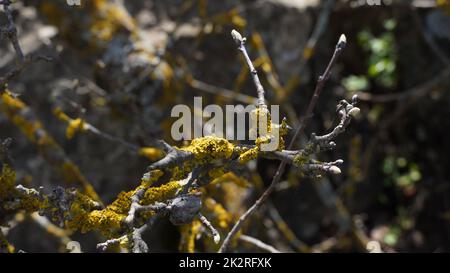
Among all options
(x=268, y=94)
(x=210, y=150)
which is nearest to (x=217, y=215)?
(x=210, y=150)

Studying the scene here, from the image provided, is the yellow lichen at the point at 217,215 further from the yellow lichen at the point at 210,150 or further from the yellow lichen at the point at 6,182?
the yellow lichen at the point at 6,182

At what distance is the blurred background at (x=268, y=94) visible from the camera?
212cm

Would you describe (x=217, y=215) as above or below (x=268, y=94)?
below

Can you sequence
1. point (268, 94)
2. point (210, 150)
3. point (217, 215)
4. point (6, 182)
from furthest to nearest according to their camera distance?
1. point (268, 94)
2. point (217, 215)
3. point (6, 182)
4. point (210, 150)

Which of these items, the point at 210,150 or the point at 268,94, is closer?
the point at 210,150

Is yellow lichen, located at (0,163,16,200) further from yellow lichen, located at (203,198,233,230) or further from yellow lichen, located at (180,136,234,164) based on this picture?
yellow lichen, located at (203,198,233,230)

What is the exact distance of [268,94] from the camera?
93.4 inches

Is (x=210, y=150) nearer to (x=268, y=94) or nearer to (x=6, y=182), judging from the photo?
(x=6, y=182)

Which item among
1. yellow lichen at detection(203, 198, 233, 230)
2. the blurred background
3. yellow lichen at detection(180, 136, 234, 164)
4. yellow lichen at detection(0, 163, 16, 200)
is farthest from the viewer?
the blurred background

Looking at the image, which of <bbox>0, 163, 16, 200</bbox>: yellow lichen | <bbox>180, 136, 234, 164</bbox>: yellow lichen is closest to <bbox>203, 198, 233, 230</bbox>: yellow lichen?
<bbox>180, 136, 234, 164</bbox>: yellow lichen

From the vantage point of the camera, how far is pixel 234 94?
2.28m


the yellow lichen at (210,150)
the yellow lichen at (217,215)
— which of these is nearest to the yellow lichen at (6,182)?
the yellow lichen at (210,150)

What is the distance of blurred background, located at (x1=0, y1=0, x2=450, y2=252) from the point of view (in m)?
2.12
